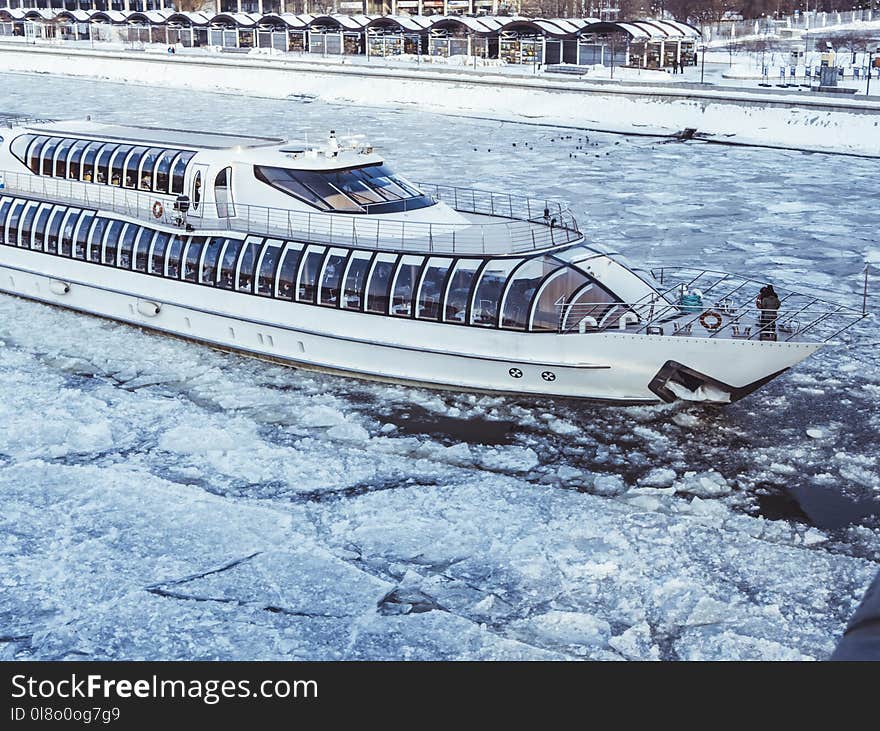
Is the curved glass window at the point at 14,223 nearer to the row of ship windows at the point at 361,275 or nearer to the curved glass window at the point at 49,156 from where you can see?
the curved glass window at the point at 49,156

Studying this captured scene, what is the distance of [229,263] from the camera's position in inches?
1072

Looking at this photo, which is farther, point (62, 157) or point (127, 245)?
point (62, 157)

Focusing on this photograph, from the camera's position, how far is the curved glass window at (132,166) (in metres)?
31.0

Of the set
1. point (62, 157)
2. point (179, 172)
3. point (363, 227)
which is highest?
point (62, 157)

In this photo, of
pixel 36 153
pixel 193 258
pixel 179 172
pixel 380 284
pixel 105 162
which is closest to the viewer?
pixel 380 284

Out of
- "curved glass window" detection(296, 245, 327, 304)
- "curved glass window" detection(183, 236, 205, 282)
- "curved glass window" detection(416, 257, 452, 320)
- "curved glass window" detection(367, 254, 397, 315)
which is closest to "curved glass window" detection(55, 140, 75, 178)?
"curved glass window" detection(183, 236, 205, 282)

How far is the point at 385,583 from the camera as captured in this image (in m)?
17.2

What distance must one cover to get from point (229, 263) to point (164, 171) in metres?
4.61

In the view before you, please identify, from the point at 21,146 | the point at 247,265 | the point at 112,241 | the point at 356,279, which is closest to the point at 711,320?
the point at 356,279

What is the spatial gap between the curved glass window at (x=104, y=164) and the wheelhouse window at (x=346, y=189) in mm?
5882

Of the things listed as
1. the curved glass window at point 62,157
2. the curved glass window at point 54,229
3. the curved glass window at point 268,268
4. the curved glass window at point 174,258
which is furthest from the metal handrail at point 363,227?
the curved glass window at point 62,157

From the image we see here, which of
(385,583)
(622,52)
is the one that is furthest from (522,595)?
(622,52)

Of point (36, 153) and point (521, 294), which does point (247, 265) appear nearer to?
point (521, 294)
